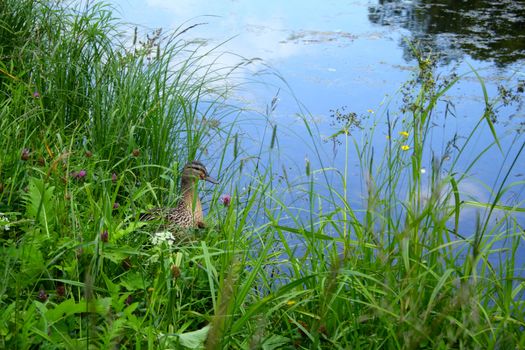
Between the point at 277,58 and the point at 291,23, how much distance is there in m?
1.39

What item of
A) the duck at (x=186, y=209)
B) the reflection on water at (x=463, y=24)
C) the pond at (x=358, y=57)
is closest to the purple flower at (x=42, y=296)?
the duck at (x=186, y=209)

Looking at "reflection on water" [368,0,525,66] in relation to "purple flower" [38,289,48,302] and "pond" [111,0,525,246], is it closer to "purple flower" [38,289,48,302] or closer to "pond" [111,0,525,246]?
"pond" [111,0,525,246]

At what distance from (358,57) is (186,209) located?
12.9ft

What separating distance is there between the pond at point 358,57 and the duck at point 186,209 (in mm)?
924

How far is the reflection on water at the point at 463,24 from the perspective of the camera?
7117mm

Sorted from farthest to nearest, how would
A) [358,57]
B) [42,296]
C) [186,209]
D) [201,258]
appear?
[358,57] → [186,209] → [201,258] → [42,296]

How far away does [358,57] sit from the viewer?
709 centimetres

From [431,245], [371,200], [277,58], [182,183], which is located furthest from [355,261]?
[277,58]

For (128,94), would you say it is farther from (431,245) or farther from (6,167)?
(431,245)

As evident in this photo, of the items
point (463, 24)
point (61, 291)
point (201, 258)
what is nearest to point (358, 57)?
point (463, 24)

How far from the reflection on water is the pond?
1 centimetres

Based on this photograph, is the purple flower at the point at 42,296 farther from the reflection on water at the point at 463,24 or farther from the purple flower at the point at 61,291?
the reflection on water at the point at 463,24

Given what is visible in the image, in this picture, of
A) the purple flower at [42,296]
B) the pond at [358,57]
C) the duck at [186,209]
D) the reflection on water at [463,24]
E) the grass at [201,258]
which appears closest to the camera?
the grass at [201,258]

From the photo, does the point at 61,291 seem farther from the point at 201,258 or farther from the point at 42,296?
the point at 201,258
